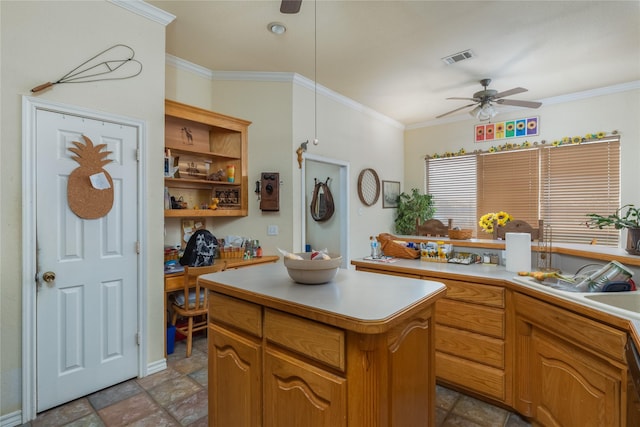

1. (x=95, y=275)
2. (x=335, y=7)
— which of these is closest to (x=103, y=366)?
(x=95, y=275)

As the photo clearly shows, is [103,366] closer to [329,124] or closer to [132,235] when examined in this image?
[132,235]

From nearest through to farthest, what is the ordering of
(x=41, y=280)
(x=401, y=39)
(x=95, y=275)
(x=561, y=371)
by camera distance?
(x=561, y=371) → (x=41, y=280) → (x=95, y=275) → (x=401, y=39)

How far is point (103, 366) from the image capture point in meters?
2.29

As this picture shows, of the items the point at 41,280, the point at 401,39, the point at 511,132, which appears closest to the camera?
the point at 41,280

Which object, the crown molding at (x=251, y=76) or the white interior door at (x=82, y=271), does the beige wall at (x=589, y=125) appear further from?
the white interior door at (x=82, y=271)

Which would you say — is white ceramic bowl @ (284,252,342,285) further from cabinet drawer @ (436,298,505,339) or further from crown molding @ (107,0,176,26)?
crown molding @ (107,0,176,26)

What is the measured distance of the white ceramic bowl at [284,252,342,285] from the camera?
1434mm

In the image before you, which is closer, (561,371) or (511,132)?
(561,371)

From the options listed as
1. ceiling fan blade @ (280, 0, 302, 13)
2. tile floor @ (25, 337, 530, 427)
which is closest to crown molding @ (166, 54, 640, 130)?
ceiling fan blade @ (280, 0, 302, 13)

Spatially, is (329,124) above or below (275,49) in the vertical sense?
below

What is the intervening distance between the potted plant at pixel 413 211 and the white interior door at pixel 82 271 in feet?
13.7

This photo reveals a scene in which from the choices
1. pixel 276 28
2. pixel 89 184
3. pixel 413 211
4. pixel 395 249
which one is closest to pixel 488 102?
pixel 413 211

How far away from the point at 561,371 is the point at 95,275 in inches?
116

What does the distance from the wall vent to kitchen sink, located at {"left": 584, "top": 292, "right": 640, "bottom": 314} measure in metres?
2.62
